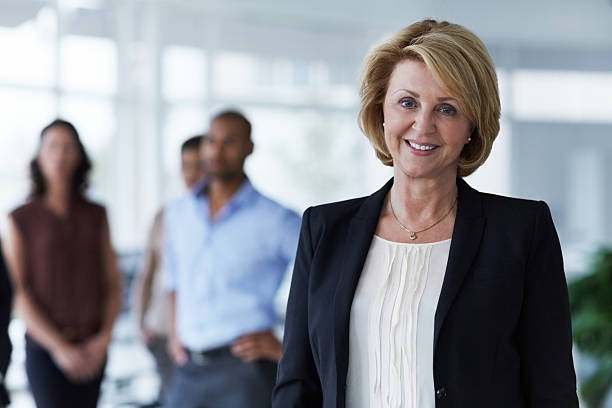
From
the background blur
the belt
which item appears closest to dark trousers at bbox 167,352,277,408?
the belt

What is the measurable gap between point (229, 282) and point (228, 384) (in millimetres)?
394

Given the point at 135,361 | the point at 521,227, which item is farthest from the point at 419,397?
the point at 135,361

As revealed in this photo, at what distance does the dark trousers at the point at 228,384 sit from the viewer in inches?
135

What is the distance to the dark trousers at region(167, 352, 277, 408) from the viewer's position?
135 inches

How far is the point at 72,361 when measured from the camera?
4020 mm

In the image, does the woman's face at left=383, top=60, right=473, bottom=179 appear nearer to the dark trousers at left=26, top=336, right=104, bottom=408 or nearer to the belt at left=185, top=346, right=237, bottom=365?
the belt at left=185, top=346, right=237, bottom=365

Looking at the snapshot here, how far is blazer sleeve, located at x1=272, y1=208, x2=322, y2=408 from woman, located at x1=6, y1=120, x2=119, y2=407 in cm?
246

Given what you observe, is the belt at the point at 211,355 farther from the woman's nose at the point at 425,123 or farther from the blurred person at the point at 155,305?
the woman's nose at the point at 425,123

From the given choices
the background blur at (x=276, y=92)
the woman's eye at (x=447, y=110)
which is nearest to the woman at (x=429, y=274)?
the woman's eye at (x=447, y=110)

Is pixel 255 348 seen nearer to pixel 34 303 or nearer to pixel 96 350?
pixel 96 350

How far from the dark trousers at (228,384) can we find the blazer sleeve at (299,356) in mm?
1645

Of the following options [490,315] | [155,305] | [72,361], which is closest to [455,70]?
[490,315]

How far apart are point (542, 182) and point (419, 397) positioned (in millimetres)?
8336

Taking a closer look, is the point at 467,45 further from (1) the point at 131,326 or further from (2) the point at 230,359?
(1) the point at 131,326
